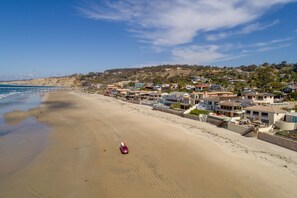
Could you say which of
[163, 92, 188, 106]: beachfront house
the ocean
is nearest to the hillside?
[163, 92, 188, 106]: beachfront house

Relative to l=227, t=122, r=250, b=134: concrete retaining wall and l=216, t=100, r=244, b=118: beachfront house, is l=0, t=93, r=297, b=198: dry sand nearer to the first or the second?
l=227, t=122, r=250, b=134: concrete retaining wall

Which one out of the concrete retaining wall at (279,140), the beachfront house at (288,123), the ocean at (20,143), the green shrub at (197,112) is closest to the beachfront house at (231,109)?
the green shrub at (197,112)

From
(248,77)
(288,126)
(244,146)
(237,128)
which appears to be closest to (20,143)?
(244,146)

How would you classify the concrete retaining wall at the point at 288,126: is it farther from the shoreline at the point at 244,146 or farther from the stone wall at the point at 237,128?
the shoreline at the point at 244,146

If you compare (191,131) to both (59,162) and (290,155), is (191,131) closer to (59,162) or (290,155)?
(290,155)

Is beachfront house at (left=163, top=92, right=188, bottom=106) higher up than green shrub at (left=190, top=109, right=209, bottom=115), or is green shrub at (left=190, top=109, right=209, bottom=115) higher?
beachfront house at (left=163, top=92, right=188, bottom=106)

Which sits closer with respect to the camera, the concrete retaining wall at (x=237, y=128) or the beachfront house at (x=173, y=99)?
the concrete retaining wall at (x=237, y=128)
